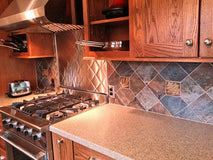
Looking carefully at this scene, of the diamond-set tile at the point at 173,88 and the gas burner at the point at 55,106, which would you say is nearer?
the diamond-set tile at the point at 173,88

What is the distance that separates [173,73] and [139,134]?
1.63 feet

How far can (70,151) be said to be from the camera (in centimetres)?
121

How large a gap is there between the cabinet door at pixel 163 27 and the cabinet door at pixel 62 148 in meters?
0.69

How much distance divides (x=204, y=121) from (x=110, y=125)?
0.61 m

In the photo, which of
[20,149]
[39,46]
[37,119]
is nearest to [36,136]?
[37,119]

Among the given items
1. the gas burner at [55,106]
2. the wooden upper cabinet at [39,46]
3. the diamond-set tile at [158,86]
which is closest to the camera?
the diamond-set tile at [158,86]

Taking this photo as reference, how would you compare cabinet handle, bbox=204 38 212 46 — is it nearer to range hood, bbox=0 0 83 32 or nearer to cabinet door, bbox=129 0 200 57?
cabinet door, bbox=129 0 200 57

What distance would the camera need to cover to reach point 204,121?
4.14 feet

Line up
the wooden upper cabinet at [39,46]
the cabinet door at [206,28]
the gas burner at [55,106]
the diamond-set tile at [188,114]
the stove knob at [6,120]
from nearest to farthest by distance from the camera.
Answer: the cabinet door at [206,28], the diamond-set tile at [188,114], the gas burner at [55,106], the stove knob at [6,120], the wooden upper cabinet at [39,46]

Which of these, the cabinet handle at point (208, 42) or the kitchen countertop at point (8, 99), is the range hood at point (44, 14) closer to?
the kitchen countertop at point (8, 99)

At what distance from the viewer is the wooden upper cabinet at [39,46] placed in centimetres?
216

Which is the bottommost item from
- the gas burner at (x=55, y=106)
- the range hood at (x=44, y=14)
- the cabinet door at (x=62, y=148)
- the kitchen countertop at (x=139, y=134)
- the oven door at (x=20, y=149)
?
the oven door at (x=20, y=149)

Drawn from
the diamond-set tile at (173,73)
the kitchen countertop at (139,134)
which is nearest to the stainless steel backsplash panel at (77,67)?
the kitchen countertop at (139,134)

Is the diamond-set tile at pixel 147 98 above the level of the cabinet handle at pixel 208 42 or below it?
below
